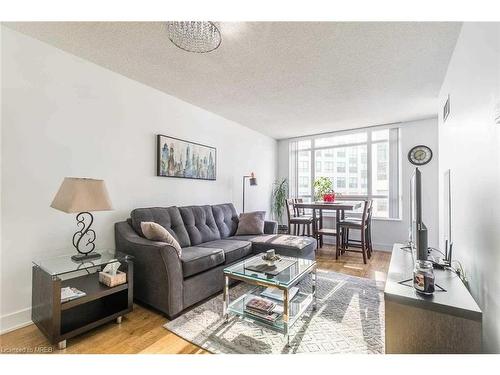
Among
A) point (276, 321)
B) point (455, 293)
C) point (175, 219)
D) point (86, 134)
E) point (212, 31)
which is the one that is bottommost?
point (276, 321)

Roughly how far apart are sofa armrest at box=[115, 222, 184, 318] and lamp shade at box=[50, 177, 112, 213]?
0.51 metres

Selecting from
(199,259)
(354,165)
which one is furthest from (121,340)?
(354,165)

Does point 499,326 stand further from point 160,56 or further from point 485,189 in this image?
point 160,56

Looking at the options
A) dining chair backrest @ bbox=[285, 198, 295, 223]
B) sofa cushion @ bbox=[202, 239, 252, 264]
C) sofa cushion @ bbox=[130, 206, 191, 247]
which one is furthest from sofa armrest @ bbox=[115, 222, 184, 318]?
dining chair backrest @ bbox=[285, 198, 295, 223]

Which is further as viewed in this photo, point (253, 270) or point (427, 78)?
point (427, 78)

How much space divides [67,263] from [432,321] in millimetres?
2412

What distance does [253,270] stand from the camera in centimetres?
198

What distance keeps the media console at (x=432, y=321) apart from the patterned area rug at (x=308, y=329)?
57 cm

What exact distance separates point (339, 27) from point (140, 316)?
2.89m

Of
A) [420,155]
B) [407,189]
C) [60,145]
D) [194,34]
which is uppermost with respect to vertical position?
[194,34]

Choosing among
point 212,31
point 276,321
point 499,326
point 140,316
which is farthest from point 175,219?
point 499,326

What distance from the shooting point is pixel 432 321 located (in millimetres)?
1122

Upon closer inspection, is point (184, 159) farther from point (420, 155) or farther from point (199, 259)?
point (420, 155)

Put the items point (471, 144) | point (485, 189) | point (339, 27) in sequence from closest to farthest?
point (485, 189)
point (471, 144)
point (339, 27)
